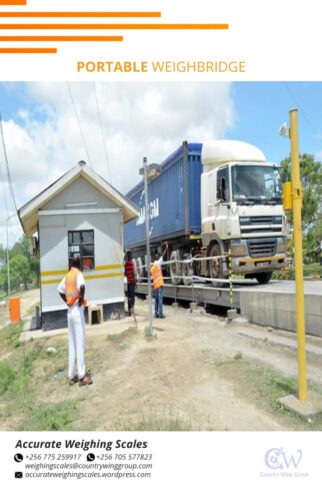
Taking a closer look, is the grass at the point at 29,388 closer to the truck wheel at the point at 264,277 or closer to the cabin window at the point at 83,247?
the cabin window at the point at 83,247

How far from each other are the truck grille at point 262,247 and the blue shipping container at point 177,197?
1906 mm

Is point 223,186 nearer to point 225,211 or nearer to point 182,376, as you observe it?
Answer: point 225,211

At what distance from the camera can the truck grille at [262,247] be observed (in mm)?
7891

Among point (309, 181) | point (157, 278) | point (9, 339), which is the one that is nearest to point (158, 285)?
point (157, 278)

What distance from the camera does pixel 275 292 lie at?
645cm

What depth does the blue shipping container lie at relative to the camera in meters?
9.46

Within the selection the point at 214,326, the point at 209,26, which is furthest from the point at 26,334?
the point at 209,26

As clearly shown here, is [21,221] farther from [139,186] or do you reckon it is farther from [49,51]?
[139,186]

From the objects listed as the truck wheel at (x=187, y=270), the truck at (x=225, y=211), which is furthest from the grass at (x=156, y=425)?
the truck wheel at (x=187, y=270)

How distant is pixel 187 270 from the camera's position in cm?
1039

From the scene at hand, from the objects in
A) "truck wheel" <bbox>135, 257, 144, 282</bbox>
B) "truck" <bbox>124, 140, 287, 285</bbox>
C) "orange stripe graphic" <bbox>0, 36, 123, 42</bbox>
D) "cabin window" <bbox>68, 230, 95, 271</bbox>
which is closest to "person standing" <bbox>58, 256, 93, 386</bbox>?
"truck" <bbox>124, 140, 287, 285</bbox>

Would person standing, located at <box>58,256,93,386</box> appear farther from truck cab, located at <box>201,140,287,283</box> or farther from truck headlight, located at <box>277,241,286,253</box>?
truck headlight, located at <box>277,241,286,253</box>

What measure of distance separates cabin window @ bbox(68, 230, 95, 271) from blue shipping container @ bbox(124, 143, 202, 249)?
2474mm
